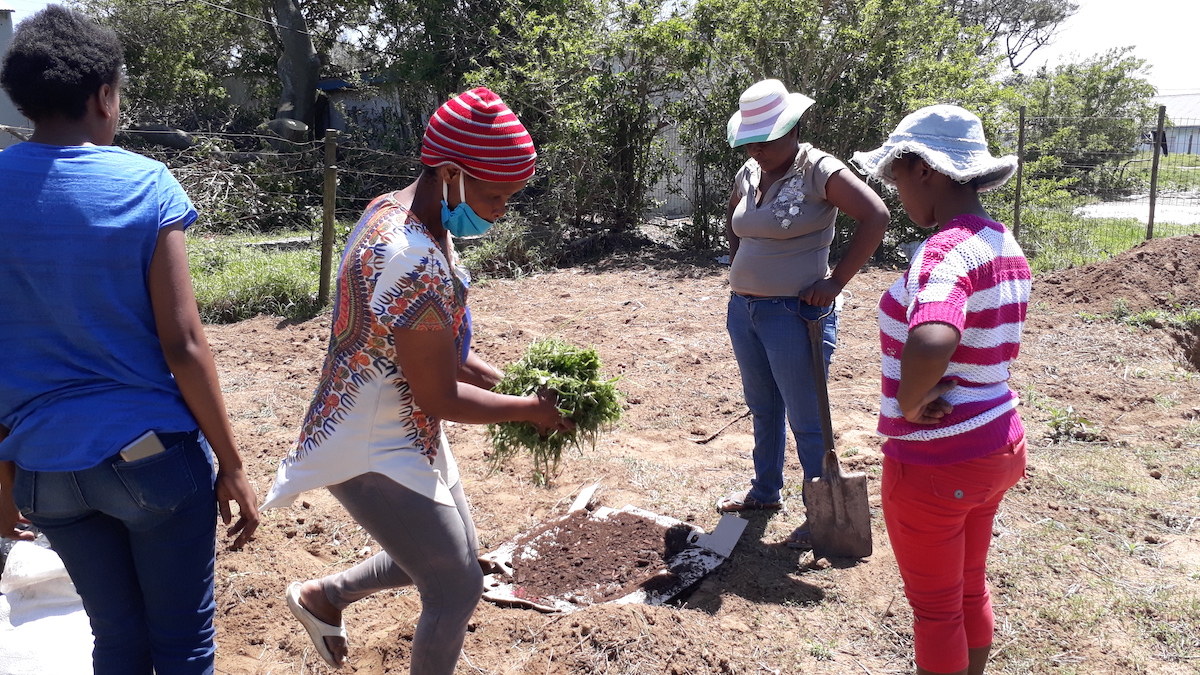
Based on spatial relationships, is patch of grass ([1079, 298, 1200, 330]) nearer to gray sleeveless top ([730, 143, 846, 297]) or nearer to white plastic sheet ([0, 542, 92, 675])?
gray sleeveless top ([730, 143, 846, 297])

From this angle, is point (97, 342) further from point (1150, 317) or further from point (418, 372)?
point (1150, 317)

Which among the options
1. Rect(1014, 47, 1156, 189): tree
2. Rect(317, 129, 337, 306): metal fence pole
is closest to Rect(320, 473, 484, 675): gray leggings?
Rect(317, 129, 337, 306): metal fence pole

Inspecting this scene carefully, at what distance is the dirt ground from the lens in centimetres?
318

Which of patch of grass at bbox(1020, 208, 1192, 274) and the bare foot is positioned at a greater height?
patch of grass at bbox(1020, 208, 1192, 274)

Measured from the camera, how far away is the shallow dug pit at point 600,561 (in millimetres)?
3582

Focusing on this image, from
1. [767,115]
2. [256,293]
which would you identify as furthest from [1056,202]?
[256,293]

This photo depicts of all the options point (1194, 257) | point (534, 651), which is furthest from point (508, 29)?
point (534, 651)

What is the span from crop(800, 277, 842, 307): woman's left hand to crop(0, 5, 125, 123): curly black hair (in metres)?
2.72

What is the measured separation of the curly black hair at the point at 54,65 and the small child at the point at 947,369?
79.6 inches

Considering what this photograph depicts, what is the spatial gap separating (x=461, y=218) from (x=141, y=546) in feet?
3.82

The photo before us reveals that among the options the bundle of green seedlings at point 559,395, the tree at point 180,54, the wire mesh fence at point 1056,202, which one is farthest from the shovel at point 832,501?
the tree at point 180,54

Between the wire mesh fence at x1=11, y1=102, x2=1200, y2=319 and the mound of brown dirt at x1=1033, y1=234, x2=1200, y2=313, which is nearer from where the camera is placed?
the mound of brown dirt at x1=1033, y1=234, x2=1200, y2=313

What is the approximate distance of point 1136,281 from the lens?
8.50 metres

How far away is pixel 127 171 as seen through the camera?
1982 millimetres
